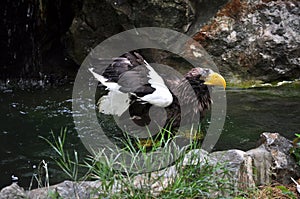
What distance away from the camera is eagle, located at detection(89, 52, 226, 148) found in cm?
362

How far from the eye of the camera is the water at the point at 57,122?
349cm

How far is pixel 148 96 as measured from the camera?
3590 mm

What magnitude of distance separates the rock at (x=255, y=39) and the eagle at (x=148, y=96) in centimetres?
224

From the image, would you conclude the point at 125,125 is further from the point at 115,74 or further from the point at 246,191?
the point at 246,191

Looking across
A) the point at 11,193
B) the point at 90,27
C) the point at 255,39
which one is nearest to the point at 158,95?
the point at 11,193

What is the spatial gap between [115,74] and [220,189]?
1662 mm

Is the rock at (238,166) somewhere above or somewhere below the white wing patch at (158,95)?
below

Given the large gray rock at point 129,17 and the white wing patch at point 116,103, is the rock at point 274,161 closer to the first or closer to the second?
the white wing patch at point 116,103

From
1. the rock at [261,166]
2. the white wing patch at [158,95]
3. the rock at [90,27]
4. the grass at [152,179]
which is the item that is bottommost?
the rock at [261,166]

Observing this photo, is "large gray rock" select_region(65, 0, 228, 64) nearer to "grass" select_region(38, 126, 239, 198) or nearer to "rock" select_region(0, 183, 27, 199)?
"grass" select_region(38, 126, 239, 198)

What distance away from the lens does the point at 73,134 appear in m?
4.12

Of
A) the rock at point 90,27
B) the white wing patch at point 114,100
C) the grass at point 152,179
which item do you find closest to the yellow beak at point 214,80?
the white wing patch at point 114,100

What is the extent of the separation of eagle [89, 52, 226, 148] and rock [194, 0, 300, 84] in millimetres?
2241

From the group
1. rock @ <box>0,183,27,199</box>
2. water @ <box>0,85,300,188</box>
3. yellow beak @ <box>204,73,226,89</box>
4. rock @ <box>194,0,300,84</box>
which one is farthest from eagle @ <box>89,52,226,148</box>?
rock @ <box>194,0,300,84</box>
